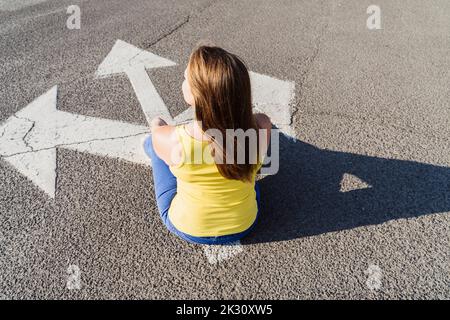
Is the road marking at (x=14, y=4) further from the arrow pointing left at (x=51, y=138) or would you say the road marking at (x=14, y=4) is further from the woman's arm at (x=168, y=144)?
the woman's arm at (x=168, y=144)

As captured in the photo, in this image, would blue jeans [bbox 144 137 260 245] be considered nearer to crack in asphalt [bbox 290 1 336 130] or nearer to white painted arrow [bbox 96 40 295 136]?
white painted arrow [bbox 96 40 295 136]

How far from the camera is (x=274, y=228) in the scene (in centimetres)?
285

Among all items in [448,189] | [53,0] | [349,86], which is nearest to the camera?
[448,189]

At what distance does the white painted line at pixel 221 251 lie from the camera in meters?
2.66

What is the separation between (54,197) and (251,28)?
10.4 ft

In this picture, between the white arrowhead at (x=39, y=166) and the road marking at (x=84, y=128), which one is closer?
the white arrowhead at (x=39, y=166)

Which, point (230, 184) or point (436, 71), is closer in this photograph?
point (230, 184)

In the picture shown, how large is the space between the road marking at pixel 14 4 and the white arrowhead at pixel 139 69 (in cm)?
184

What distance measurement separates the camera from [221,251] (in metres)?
2.71

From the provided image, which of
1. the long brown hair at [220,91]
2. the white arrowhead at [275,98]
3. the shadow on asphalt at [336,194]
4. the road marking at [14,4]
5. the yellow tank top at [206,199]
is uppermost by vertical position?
the long brown hair at [220,91]

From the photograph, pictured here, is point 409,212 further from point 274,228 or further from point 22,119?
point 22,119

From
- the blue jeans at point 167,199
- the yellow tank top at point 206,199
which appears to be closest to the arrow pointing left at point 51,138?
the blue jeans at point 167,199
